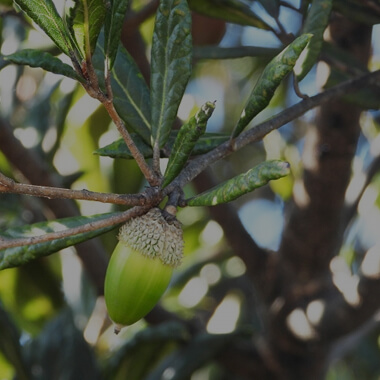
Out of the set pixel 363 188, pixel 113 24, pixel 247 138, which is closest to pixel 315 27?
pixel 247 138

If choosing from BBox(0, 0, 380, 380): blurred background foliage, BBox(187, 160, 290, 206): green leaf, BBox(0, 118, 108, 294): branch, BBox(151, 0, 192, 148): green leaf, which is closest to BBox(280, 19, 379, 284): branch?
BBox(0, 0, 380, 380): blurred background foliage

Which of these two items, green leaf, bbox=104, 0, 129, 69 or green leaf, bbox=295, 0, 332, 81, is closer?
green leaf, bbox=104, 0, 129, 69

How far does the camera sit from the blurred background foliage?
146 centimetres

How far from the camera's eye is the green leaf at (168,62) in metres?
0.76

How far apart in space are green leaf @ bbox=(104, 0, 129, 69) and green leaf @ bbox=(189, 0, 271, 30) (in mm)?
393

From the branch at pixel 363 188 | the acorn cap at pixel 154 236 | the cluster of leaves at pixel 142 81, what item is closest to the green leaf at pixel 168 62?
the cluster of leaves at pixel 142 81

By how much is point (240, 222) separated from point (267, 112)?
43.1 inches

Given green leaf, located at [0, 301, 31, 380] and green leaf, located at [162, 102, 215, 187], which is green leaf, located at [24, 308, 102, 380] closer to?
green leaf, located at [0, 301, 31, 380]

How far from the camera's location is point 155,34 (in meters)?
0.78

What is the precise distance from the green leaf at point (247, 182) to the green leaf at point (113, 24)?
16 centimetres

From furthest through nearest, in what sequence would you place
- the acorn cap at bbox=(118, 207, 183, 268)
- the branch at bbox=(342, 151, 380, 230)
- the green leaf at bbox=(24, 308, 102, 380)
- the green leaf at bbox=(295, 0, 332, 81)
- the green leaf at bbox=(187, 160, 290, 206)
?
the branch at bbox=(342, 151, 380, 230)
the green leaf at bbox=(24, 308, 102, 380)
the green leaf at bbox=(295, 0, 332, 81)
the acorn cap at bbox=(118, 207, 183, 268)
the green leaf at bbox=(187, 160, 290, 206)

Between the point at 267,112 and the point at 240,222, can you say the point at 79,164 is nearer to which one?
the point at 240,222

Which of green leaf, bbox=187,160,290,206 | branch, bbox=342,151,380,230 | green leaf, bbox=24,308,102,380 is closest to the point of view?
green leaf, bbox=187,160,290,206

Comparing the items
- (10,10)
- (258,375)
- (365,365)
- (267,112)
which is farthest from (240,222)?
(267,112)
